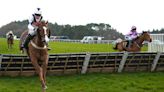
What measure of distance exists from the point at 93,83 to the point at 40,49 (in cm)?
201

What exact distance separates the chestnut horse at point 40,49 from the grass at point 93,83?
605 mm

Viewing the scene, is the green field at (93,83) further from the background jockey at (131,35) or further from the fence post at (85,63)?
the background jockey at (131,35)

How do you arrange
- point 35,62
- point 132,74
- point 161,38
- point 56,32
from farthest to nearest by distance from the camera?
1. point 56,32
2. point 161,38
3. point 132,74
4. point 35,62

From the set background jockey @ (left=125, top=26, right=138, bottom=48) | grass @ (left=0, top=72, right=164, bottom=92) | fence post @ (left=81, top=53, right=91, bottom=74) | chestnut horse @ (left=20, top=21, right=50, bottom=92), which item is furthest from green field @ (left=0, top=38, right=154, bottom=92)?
background jockey @ (left=125, top=26, right=138, bottom=48)

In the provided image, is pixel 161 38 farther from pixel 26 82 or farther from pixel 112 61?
pixel 26 82

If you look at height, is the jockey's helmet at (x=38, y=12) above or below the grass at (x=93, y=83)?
above

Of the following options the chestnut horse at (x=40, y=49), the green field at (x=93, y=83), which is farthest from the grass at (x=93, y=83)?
the chestnut horse at (x=40, y=49)

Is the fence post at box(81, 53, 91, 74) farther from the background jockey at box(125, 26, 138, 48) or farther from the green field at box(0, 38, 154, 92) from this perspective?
the background jockey at box(125, 26, 138, 48)

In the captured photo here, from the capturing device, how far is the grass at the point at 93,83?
40.9ft

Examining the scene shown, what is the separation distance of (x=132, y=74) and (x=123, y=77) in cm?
104

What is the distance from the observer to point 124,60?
55.0 feet

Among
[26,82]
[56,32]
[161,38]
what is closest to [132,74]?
[26,82]

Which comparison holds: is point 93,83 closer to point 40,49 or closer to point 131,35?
point 40,49

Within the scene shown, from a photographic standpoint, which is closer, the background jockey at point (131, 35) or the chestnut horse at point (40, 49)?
the chestnut horse at point (40, 49)
